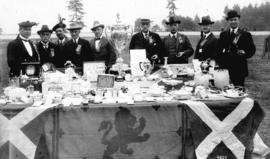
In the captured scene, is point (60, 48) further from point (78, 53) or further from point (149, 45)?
point (149, 45)

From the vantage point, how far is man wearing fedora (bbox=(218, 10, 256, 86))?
5.33 metres

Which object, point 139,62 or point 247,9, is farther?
point 247,9

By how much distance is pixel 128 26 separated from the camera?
4.39m

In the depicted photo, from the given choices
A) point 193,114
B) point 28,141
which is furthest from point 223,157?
point 28,141

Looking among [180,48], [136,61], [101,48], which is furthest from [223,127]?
[101,48]

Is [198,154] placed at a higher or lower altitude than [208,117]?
lower

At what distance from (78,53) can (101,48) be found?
42cm

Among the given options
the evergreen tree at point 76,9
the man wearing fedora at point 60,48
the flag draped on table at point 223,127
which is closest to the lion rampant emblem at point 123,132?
the flag draped on table at point 223,127

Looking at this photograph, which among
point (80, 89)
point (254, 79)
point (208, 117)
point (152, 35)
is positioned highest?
point (152, 35)

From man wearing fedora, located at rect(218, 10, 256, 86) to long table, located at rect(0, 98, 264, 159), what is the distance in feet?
6.13

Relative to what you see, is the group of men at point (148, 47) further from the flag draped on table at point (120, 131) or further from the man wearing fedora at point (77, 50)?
the flag draped on table at point (120, 131)

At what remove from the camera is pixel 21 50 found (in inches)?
219

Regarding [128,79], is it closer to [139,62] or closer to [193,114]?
[139,62]

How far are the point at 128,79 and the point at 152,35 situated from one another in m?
1.95
